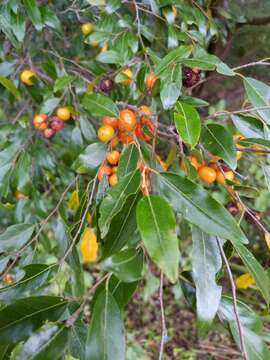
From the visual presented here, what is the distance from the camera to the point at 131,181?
0.55 m

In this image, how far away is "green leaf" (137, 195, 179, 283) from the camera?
434 millimetres

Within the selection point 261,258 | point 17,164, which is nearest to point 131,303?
point 261,258

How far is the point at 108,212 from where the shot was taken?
1.77 feet

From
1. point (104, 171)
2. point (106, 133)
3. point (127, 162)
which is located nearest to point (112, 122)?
point (106, 133)

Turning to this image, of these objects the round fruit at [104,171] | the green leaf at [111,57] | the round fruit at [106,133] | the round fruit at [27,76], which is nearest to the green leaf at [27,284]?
the round fruit at [104,171]

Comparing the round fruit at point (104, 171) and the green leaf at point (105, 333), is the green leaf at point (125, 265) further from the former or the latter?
the round fruit at point (104, 171)

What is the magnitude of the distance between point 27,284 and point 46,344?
0.17m

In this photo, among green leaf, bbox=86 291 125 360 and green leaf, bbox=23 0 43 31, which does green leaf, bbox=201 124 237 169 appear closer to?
green leaf, bbox=86 291 125 360

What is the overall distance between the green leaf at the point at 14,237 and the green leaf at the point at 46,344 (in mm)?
366

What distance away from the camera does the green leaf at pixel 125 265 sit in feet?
1.55

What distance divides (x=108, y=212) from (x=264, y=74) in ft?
3.94

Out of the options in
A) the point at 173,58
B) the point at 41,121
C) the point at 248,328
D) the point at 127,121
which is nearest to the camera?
the point at 248,328

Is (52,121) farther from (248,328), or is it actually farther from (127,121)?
(248,328)

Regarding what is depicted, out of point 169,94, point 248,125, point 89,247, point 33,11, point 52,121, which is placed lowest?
point 89,247
